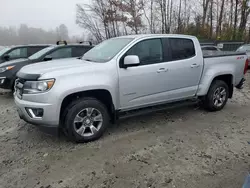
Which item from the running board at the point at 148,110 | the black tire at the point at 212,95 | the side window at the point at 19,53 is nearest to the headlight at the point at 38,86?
the running board at the point at 148,110

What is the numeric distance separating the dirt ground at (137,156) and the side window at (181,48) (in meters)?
1.35

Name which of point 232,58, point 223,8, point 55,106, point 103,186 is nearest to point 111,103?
point 55,106

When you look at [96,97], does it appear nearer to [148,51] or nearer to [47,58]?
[148,51]

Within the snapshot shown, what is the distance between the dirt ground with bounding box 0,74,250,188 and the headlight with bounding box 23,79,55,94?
3.10 ft

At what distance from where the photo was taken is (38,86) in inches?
117

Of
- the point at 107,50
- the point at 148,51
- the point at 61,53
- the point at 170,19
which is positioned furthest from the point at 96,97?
the point at 170,19

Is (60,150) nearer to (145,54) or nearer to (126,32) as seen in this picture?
(145,54)

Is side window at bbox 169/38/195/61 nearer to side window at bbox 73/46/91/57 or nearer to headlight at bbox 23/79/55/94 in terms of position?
headlight at bbox 23/79/55/94

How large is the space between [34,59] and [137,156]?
16.3ft

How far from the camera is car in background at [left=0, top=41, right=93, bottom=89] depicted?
5852 mm

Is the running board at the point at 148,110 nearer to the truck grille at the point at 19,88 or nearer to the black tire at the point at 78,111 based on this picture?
the black tire at the point at 78,111

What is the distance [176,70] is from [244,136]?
169cm

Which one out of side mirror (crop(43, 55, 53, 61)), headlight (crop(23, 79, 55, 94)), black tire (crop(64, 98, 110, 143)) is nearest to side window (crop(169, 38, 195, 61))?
black tire (crop(64, 98, 110, 143))

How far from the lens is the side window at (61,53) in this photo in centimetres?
671
